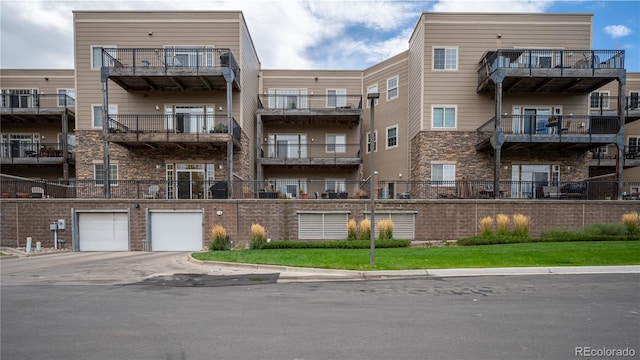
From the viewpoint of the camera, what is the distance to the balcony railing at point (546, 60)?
59.5ft

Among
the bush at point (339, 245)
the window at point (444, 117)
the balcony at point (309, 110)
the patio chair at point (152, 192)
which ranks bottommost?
the bush at point (339, 245)

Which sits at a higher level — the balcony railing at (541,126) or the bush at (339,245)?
the balcony railing at (541,126)

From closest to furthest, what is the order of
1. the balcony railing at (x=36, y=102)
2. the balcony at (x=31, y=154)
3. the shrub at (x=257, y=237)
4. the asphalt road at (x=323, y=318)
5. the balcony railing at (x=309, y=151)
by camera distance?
the asphalt road at (x=323, y=318)
the shrub at (x=257, y=237)
the balcony at (x=31, y=154)
the balcony railing at (x=309, y=151)
the balcony railing at (x=36, y=102)

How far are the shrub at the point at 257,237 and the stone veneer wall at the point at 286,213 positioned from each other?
1.19 metres

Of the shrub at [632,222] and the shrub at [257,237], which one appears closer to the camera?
the shrub at [257,237]

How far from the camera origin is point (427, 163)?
66.0 ft

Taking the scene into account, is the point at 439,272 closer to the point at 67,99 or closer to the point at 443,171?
the point at 443,171

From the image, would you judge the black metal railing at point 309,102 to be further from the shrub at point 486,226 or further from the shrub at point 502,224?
the shrub at point 502,224

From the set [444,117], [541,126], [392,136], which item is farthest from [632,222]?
[392,136]

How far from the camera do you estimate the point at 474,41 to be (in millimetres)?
20219

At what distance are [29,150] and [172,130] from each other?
12617 mm

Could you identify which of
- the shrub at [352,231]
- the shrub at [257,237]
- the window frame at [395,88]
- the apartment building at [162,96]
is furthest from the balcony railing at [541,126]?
the apartment building at [162,96]

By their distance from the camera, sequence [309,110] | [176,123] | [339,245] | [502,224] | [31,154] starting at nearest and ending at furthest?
1. [339,245]
2. [502,224]
3. [176,123]
4. [309,110]
5. [31,154]

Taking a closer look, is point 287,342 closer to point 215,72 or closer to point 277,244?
point 277,244
